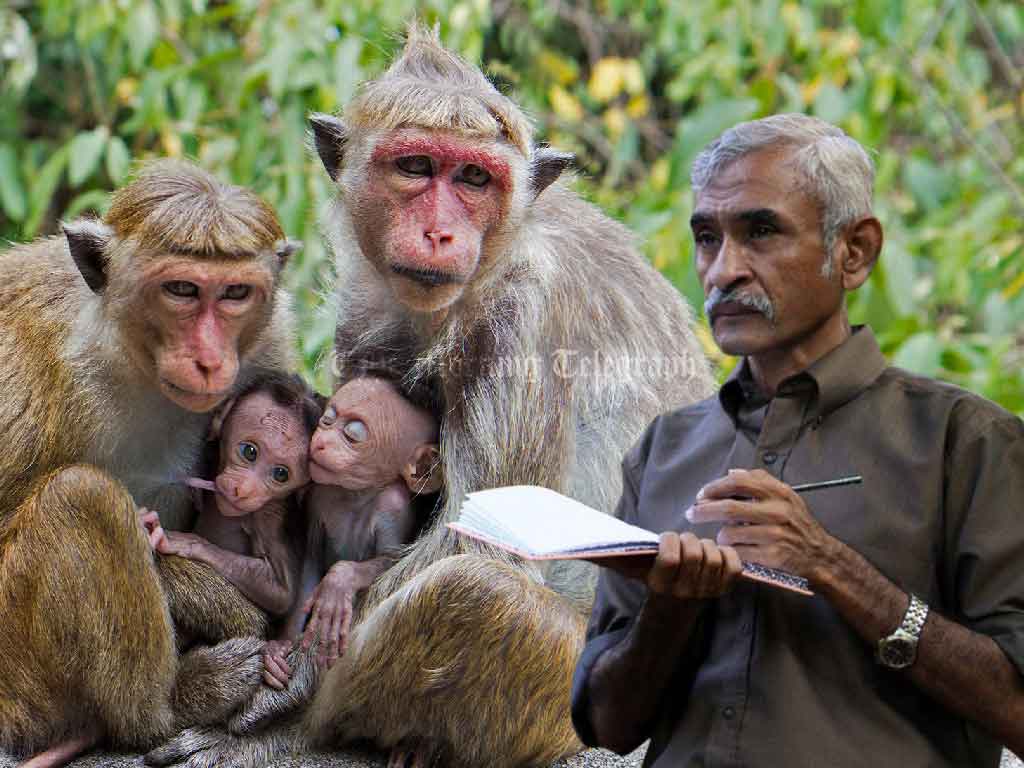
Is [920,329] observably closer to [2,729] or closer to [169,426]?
[169,426]

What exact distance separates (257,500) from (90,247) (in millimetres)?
871

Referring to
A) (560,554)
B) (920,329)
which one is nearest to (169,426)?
(560,554)

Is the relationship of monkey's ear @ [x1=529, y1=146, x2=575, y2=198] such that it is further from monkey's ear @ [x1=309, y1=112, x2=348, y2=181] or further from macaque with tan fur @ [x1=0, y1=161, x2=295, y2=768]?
macaque with tan fur @ [x1=0, y1=161, x2=295, y2=768]

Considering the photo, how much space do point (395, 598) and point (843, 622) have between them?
1.49 metres

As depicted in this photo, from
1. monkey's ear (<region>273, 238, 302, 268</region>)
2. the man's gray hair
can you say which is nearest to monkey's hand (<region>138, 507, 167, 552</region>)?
monkey's ear (<region>273, 238, 302, 268</region>)

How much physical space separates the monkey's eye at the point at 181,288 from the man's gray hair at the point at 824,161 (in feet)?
5.36

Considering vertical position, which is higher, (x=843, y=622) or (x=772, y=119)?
(x=772, y=119)

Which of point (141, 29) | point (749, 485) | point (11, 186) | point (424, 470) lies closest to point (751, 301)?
point (749, 485)

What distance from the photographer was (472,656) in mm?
3631

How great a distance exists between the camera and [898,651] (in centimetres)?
239

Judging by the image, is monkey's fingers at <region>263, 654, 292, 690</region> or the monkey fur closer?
the monkey fur

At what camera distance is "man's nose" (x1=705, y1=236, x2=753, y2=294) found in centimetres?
266

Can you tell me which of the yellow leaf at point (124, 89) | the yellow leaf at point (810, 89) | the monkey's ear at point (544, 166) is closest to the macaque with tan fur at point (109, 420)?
the monkey's ear at point (544, 166)

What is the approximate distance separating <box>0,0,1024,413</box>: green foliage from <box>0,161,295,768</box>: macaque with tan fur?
1026 mm
